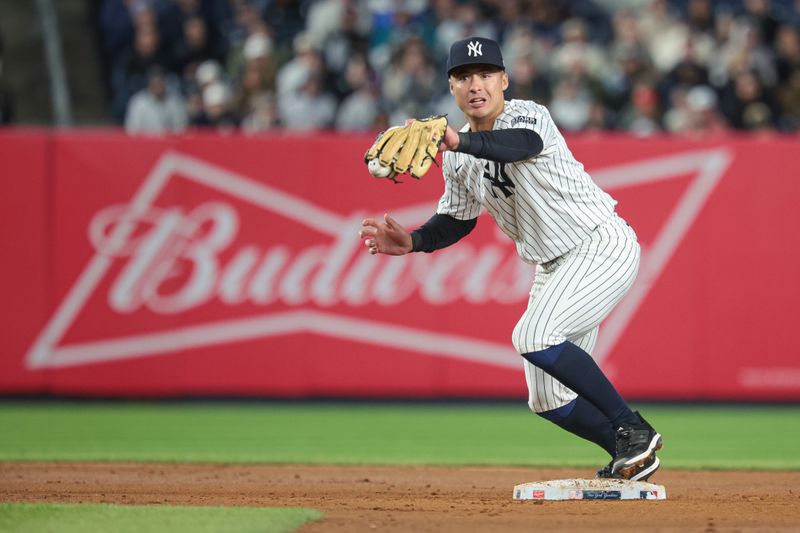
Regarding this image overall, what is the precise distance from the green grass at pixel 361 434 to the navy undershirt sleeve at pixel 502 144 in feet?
10.4

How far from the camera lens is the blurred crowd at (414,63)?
13203 millimetres

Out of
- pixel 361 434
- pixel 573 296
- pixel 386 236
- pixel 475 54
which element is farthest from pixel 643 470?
pixel 361 434

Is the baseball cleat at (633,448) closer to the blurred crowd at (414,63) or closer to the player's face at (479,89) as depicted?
the player's face at (479,89)

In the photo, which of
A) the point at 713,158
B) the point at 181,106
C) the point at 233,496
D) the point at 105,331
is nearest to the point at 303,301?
the point at 105,331

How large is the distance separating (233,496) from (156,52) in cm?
841

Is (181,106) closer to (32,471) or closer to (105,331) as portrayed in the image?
(105,331)

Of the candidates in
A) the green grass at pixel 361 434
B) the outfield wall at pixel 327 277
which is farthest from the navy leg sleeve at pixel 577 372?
the outfield wall at pixel 327 277

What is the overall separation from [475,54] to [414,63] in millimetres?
7542

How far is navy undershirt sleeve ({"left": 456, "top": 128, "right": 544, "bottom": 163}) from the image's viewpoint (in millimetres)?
5355

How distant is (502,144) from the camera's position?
17.9 ft

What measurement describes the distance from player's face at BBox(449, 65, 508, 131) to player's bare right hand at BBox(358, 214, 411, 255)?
69cm

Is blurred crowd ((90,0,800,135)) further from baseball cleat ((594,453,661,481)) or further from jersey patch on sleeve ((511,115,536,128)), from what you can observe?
baseball cleat ((594,453,661,481))

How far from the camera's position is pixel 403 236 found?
6.29 meters

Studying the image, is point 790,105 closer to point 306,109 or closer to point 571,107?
point 571,107
